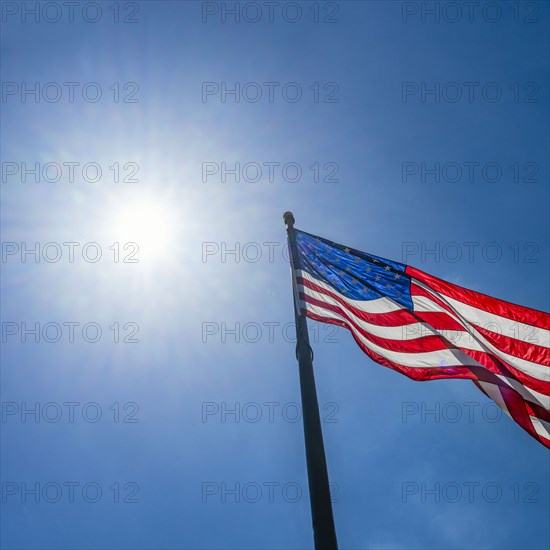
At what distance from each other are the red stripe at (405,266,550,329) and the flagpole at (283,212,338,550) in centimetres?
371

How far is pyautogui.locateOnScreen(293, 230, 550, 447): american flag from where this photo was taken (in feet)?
33.5

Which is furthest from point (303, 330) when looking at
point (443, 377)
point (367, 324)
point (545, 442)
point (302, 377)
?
point (545, 442)

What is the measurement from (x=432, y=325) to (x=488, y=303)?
1.14m

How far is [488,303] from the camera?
36.1 ft

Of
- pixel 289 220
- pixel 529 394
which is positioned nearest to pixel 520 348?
pixel 529 394

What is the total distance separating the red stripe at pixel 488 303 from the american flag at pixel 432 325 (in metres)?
0.02

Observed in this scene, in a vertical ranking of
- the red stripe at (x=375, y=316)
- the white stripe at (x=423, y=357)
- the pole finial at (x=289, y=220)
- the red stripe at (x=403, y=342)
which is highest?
the pole finial at (x=289, y=220)

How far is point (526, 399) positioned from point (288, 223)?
543 cm

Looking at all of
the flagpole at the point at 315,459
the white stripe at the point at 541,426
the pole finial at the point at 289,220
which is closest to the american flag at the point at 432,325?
the white stripe at the point at 541,426

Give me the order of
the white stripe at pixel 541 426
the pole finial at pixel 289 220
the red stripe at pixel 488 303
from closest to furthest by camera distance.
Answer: the white stripe at pixel 541 426 < the red stripe at pixel 488 303 < the pole finial at pixel 289 220

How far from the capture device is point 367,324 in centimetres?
1099

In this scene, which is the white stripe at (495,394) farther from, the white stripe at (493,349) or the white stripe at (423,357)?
the white stripe at (493,349)

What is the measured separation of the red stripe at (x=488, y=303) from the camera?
1072 cm

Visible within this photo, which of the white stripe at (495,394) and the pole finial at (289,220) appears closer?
the white stripe at (495,394)
